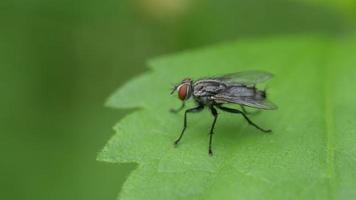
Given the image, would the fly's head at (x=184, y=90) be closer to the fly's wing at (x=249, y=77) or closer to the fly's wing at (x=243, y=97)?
the fly's wing at (x=243, y=97)

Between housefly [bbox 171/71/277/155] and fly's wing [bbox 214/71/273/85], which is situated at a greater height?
fly's wing [bbox 214/71/273/85]

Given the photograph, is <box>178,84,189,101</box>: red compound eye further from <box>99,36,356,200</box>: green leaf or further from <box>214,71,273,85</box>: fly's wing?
<box>214,71,273,85</box>: fly's wing

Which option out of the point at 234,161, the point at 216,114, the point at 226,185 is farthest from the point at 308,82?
the point at 226,185

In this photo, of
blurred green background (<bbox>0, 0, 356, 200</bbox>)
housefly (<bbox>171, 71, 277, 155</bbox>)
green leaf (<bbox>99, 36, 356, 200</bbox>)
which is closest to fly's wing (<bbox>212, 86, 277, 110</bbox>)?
housefly (<bbox>171, 71, 277, 155</bbox>)

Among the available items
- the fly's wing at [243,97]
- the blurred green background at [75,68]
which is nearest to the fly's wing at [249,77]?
the fly's wing at [243,97]

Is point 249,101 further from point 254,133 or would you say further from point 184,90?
point 184,90

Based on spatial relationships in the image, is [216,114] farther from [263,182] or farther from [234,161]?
[263,182]

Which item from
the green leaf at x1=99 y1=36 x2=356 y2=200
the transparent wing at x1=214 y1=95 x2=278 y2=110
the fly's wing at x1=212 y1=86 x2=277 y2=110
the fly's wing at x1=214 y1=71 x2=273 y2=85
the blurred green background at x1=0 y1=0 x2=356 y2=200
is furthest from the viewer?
the blurred green background at x1=0 y1=0 x2=356 y2=200
